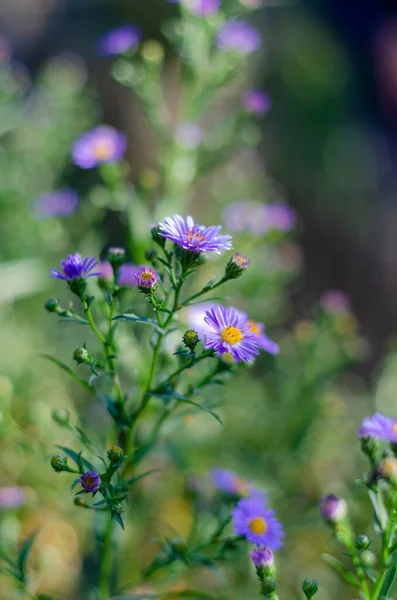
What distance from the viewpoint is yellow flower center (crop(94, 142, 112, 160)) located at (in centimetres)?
155

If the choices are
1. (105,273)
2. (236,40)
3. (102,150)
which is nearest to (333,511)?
(105,273)

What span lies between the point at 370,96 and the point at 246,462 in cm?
436

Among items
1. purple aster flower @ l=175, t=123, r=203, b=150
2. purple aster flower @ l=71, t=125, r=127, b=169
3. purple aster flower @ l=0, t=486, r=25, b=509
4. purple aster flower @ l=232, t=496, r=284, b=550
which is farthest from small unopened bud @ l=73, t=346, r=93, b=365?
purple aster flower @ l=175, t=123, r=203, b=150

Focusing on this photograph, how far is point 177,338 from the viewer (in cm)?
152

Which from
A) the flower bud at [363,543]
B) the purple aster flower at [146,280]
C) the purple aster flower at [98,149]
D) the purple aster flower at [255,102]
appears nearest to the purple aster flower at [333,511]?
the flower bud at [363,543]

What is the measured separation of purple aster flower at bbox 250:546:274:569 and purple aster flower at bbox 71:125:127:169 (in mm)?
943

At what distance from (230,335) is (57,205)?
36.5 inches

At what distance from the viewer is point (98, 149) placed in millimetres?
1594

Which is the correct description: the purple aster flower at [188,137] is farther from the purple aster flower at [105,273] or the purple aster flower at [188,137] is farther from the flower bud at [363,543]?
the flower bud at [363,543]

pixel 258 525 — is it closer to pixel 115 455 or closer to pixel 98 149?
pixel 115 455

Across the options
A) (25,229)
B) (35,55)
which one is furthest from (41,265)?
(35,55)

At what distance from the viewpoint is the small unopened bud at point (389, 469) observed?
90 centimetres

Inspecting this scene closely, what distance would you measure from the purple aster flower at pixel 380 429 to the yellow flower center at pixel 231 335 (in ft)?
0.82

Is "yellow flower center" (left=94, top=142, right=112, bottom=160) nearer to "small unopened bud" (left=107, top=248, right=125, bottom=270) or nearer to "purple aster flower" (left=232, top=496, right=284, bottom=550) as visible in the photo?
"small unopened bud" (left=107, top=248, right=125, bottom=270)
